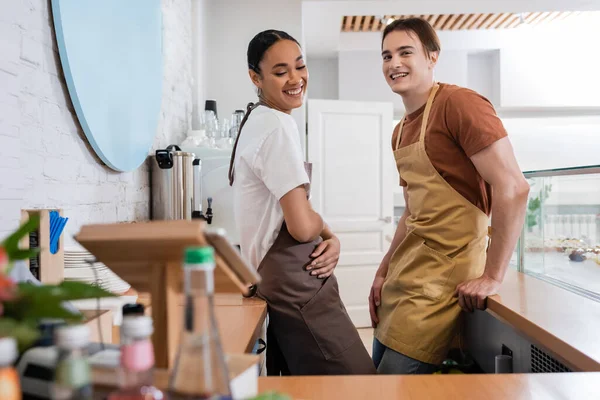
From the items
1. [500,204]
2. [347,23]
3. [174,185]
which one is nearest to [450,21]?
[347,23]

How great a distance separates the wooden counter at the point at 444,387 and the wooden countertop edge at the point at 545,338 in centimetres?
6

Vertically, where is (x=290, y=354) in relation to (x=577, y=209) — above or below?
below

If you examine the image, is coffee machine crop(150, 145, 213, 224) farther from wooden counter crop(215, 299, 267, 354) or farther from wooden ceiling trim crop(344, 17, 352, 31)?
wooden ceiling trim crop(344, 17, 352, 31)

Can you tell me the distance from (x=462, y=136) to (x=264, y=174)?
55 cm

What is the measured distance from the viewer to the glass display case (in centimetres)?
168

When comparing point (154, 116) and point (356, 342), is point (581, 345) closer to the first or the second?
point (356, 342)

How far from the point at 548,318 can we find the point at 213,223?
6.58 ft

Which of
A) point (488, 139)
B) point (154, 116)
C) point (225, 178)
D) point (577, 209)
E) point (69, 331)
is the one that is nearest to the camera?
point (69, 331)

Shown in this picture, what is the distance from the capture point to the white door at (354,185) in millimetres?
4770

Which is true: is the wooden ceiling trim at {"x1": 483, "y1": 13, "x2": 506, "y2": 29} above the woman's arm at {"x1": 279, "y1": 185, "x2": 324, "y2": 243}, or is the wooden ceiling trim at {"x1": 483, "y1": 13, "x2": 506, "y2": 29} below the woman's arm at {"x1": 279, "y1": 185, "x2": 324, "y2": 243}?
above

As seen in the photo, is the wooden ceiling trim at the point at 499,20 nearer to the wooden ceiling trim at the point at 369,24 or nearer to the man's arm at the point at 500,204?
the wooden ceiling trim at the point at 369,24

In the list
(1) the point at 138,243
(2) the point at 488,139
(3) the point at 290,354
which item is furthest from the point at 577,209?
(1) the point at 138,243

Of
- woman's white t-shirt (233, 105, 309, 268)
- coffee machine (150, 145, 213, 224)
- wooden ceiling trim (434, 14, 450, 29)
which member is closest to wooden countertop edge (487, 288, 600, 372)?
woman's white t-shirt (233, 105, 309, 268)

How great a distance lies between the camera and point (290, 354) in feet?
4.82
